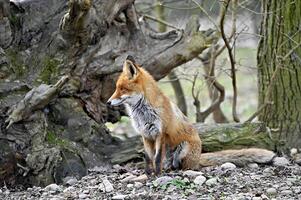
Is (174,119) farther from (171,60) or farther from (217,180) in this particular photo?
(171,60)

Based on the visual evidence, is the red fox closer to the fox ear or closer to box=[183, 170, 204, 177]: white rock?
the fox ear

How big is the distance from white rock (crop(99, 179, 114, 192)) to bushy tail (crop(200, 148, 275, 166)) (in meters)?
1.24

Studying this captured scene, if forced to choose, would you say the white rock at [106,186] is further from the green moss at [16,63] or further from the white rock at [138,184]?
the green moss at [16,63]

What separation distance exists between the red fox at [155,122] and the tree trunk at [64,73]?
0.68 metres

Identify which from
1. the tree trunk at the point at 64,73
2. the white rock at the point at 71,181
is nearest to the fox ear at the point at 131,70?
the tree trunk at the point at 64,73

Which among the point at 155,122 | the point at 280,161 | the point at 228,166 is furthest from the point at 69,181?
the point at 280,161

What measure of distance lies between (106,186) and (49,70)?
1.85m

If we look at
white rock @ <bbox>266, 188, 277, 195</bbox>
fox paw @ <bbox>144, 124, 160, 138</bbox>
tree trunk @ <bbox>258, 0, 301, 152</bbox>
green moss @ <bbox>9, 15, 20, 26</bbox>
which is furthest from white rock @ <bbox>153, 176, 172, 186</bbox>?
green moss @ <bbox>9, 15, 20, 26</bbox>

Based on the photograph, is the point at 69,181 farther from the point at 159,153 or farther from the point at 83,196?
the point at 159,153

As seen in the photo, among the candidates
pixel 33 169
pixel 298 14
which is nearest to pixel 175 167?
pixel 33 169

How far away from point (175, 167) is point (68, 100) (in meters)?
1.57

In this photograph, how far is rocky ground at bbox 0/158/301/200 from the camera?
5672mm

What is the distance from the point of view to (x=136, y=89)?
652 cm

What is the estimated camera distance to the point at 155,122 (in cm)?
652
